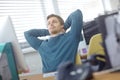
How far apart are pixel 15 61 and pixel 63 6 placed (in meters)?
2.84

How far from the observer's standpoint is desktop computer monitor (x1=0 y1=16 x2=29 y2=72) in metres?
1.49

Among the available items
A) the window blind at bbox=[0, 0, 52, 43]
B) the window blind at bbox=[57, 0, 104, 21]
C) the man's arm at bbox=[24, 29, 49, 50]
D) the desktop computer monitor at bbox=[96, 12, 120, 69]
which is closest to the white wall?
the window blind at bbox=[57, 0, 104, 21]

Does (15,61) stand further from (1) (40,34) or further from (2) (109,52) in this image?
(1) (40,34)

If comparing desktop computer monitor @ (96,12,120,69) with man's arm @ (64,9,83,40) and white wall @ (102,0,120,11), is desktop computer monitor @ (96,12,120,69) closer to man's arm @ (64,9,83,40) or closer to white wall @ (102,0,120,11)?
man's arm @ (64,9,83,40)

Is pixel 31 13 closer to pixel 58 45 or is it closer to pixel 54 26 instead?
pixel 54 26

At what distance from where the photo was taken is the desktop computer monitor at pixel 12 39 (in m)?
1.49

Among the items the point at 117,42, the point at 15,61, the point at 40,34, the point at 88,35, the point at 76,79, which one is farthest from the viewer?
the point at 88,35

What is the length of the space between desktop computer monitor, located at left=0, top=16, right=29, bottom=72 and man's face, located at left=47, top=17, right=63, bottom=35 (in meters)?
0.85

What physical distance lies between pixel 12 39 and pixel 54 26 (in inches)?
35.3

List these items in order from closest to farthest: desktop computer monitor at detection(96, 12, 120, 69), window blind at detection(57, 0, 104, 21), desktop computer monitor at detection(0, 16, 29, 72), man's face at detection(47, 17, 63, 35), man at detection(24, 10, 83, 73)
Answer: desktop computer monitor at detection(96, 12, 120, 69) → desktop computer monitor at detection(0, 16, 29, 72) → man at detection(24, 10, 83, 73) → man's face at detection(47, 17, 63, 35) → window blind at detection(57, 0, 104, 21)

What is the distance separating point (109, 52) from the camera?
977 millimetres

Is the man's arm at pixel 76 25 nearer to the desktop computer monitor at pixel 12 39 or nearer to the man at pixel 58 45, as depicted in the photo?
the man at pixel 58 45

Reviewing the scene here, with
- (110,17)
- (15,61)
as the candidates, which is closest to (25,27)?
(15,61)

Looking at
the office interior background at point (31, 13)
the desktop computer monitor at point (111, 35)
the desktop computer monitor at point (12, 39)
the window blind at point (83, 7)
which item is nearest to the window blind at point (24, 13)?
the office interior background at point (31, 13)
